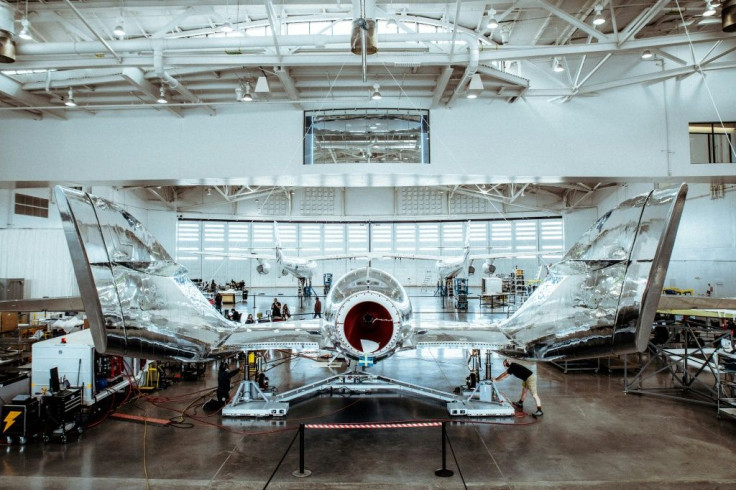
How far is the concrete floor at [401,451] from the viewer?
6785mm

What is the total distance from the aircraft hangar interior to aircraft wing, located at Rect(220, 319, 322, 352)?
98 millimetres

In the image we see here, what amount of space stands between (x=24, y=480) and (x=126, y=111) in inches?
522

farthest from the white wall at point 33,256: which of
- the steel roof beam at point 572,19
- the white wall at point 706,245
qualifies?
the white wall at point 706,245

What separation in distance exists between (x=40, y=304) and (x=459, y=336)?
7.83 metres

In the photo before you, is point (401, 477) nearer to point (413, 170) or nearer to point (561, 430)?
point (561, 430)

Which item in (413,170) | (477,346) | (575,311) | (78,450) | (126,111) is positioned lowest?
(78,450)

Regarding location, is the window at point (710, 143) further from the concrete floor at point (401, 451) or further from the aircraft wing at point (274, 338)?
the aircraft wing at point (274, 338)

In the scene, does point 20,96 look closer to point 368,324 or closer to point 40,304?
point 40,304

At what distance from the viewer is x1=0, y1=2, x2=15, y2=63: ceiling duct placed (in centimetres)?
1015

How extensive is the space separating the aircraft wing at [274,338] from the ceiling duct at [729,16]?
11.2m

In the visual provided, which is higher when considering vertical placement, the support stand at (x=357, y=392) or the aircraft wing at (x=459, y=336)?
the aircraft wing at (x=459, y=336)

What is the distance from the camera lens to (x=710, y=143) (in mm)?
16984

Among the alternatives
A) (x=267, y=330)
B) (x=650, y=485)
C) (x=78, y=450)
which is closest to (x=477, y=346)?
(x=650, y=485)

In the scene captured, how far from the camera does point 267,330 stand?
9477 millimetres
